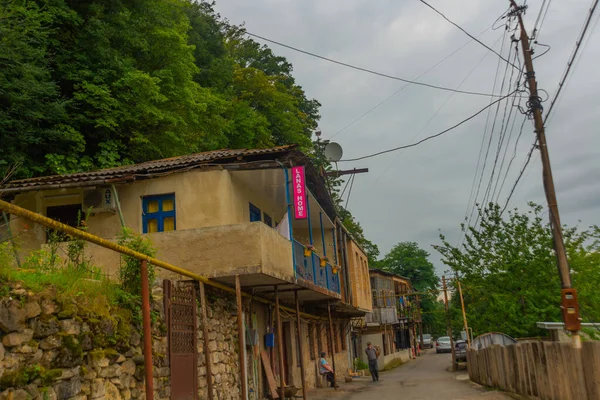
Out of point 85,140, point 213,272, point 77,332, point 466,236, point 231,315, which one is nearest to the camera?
point 77,332

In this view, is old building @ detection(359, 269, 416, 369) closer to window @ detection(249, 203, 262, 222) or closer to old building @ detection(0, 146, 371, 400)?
window @ detection(249, 203, 262, 222)

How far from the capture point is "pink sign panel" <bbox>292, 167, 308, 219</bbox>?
13.0 m

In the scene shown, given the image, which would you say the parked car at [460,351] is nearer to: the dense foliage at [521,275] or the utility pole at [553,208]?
the dense foliage at [521,275]

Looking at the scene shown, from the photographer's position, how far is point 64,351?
6301mm

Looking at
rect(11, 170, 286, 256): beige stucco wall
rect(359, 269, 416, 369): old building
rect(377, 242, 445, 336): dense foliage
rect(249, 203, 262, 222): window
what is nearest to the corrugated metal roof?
rect(11, 170, 286, 256): beige stucco wall

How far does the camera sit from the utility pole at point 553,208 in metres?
11.1

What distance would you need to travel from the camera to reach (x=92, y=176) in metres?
13.2

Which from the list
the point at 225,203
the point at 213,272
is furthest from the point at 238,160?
the point at 213,272

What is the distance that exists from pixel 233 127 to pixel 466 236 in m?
13.4

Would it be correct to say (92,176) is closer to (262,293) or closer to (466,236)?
(262,293)

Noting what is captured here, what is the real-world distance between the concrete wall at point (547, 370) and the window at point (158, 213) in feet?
29.0

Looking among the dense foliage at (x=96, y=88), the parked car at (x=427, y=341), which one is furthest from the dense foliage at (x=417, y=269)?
the dense foliage at (x=96, y=88)

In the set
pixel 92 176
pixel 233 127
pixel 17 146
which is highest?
pixel 233 127

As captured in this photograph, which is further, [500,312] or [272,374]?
[500,312]
